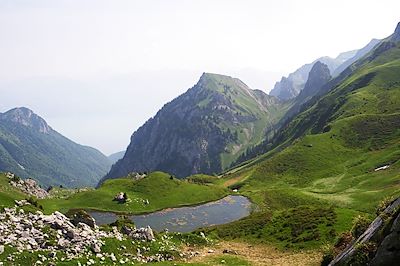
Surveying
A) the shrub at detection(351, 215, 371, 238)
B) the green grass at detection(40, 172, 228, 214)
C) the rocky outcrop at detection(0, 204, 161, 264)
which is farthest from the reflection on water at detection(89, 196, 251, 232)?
the shrub at detection(351, 215, 371, 238)

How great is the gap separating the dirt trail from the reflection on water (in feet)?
118

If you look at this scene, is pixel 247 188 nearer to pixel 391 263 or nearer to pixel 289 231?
pixel 289 231

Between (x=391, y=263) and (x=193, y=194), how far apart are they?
114966mm

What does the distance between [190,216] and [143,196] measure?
22.9 meters

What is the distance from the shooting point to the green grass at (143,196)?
376 feet

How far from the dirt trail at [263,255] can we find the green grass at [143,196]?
193 feet

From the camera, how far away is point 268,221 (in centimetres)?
6881

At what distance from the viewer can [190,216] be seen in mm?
107188

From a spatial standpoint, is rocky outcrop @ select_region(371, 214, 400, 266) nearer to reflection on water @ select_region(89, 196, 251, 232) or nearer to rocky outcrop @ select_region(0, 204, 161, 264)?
rocky outcrop @ select_region(0, 204, 161, 264)

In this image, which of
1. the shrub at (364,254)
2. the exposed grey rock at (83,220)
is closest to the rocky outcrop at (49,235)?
the exposed grey rock at (83,220)

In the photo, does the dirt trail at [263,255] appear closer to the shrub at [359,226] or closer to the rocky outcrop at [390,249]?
the shrub at [359,226]

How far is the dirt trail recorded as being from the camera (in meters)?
45.5

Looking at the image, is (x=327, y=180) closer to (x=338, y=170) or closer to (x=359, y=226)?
(x=338, y=170)

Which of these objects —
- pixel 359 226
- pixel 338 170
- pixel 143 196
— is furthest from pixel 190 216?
pixel 359 226
